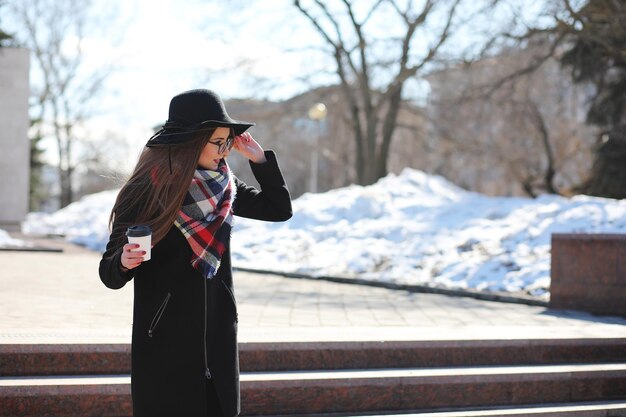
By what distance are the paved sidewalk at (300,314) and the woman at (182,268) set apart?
7.17 feet

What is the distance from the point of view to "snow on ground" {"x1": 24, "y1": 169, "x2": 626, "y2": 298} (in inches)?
433

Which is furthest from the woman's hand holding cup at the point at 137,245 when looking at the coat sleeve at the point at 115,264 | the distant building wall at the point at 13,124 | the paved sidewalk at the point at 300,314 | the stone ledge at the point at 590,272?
the distant building wall at the point at 13,124

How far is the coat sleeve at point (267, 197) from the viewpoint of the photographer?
371 centimetres

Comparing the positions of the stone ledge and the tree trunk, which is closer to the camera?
the stone ledge

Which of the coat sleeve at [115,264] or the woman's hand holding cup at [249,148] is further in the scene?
the woman's hand holding cup at [249,148]

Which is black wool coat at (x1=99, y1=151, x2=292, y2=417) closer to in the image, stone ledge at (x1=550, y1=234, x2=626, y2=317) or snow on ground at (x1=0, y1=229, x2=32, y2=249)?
stone ledge at (x1=550, y1=234, x2=626, y2=317)

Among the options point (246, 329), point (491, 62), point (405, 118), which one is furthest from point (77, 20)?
point (246, 329)

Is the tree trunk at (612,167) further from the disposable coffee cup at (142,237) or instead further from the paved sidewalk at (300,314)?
the disposable coffee cup at (142,237)

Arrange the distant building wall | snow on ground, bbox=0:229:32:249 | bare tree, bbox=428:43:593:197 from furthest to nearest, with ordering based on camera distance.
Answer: bare tree, bbox=428:43:593:197, the distant building wall, snow on ground, bbox=0:229:32:249

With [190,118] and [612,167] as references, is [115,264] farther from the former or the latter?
[612,167]

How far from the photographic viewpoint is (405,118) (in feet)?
133

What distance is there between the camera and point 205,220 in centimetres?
329

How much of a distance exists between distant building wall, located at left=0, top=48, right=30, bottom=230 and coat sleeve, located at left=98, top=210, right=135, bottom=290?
19169 millimetres

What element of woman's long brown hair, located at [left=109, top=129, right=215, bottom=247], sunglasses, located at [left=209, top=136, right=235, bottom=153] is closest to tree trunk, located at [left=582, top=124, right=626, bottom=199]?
sunglasses, located at [left=209, top=136, right=235, bottom=153]
